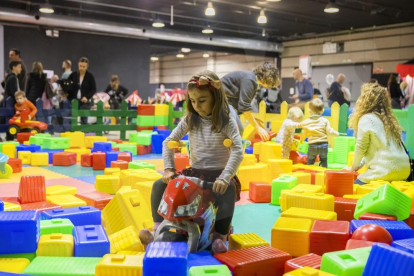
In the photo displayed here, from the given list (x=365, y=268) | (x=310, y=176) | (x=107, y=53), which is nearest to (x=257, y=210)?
(x=310, y=176)

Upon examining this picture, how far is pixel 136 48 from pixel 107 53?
868 millimetres

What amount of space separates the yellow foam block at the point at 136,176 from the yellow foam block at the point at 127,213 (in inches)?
18.2

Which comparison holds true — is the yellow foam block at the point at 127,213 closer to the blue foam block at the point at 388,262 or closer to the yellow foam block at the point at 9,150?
the blue foam block at the point at 388,262

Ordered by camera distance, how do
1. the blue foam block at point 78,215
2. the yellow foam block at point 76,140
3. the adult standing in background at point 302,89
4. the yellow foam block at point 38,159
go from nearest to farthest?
the blue foam block at point 78,215, the yellow foam block at point 38,159, the adult standing in background at point 302,89, the yellow foam block at point 76,140

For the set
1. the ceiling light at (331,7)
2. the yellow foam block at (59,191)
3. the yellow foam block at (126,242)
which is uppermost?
the ceiling light at (331,7)

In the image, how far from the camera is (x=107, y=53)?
11.3 m

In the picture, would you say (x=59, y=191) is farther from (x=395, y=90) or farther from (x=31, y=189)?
(x=395, y=90)

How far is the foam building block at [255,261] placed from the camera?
4.76ft

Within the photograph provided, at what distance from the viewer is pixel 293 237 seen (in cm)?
179

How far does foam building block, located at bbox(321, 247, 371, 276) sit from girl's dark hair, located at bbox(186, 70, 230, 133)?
2.28 feet

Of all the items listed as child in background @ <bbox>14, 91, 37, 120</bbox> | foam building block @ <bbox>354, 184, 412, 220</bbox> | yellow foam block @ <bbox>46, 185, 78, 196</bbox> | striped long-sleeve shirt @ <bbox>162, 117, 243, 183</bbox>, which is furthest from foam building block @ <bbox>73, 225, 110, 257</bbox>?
child in background @ <bbox>14, 91, 37, 120</bbox>

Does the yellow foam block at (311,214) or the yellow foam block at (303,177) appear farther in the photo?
the yellow foam block at (303,177)

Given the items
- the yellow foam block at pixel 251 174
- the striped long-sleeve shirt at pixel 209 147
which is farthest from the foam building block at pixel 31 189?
the yellow foam block at pixel 251 174

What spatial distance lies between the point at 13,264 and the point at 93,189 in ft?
5.66
